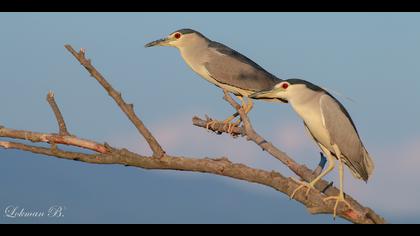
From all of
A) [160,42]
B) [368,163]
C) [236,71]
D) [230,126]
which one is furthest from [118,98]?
[160,42]

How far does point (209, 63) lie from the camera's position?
11.3 m

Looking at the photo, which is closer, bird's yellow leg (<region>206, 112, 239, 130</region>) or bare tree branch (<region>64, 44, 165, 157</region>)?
bare tree branch (<region>64, 44, 165, 157</region>)

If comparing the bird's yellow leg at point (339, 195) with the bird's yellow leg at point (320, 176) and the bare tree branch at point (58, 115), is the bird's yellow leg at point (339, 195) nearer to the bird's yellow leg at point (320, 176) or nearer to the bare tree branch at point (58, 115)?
the bird's yellow leg at point (320, 176)

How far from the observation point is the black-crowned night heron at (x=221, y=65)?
10.9 metres

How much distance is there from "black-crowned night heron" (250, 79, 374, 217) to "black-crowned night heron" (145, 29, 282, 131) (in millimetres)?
2352

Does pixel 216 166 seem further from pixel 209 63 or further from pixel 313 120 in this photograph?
pixel 209 63

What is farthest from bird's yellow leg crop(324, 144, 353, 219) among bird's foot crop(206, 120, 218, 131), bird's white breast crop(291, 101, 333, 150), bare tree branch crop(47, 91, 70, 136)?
bare tree branch crop(47, 91, 70, 136)

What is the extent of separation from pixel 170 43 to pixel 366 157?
15.3 ft

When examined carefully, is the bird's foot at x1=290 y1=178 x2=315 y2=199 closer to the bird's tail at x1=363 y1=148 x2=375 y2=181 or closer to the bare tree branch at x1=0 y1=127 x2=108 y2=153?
the bird's tail at x1=363 y1=148 x2=375 y2=181

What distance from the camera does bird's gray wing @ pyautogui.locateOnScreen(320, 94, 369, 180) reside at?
327 inches

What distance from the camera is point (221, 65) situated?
11242mm

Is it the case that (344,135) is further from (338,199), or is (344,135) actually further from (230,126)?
(230,126)

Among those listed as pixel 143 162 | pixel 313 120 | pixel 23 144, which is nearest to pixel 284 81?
pixel 313 120

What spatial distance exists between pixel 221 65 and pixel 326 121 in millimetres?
3321
